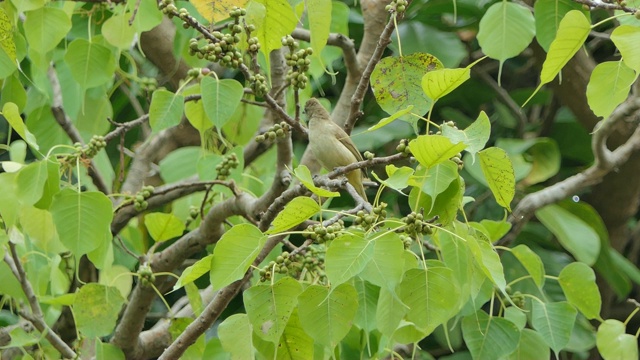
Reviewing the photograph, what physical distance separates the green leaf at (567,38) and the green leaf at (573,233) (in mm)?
1919

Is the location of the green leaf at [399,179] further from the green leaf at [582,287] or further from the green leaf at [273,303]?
the green leaf at [582,287]

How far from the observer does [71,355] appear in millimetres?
2469

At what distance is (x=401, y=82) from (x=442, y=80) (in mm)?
255

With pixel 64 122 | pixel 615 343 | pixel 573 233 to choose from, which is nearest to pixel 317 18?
pixel 615 343

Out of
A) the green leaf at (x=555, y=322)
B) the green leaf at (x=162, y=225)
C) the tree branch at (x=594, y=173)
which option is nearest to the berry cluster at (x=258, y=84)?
the green leaf at (x=162, y=225)

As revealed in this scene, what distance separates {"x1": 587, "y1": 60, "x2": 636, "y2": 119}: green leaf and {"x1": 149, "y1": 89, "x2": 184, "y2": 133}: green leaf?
3.02ft

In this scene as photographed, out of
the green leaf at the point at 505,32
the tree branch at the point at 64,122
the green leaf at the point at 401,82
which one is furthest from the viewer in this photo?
the tree branch at the point at 64,122

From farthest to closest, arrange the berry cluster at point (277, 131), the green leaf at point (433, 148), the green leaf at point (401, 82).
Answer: the berry cluster at point (277, 131) < the green leaf at point (401, 82) < the green leaf at point (433, 148)

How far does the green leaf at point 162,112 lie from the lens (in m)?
2.19

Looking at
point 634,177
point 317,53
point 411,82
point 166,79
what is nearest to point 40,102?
point 166,79

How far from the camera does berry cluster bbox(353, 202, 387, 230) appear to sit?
1.66 meters

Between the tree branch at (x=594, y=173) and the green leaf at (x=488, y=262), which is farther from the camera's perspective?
the tree branch at (x=594, y=173)

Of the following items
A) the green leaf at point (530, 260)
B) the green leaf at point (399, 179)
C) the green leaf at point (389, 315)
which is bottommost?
the green leaf at point (530, 260)

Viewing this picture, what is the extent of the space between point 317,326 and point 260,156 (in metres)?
2.03
